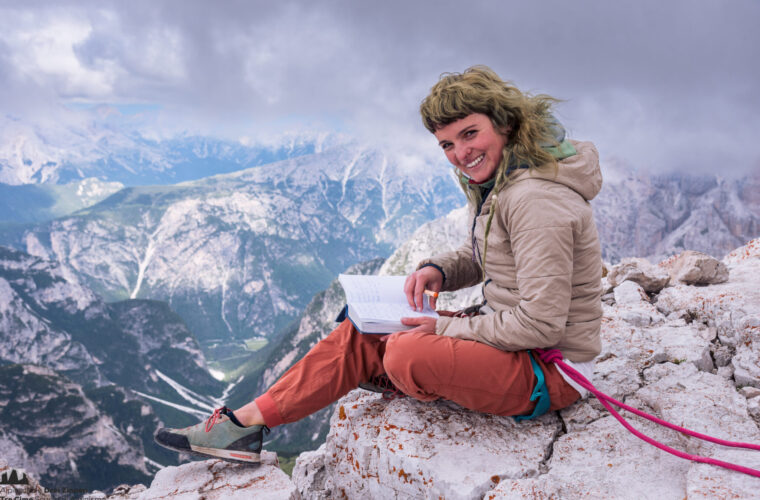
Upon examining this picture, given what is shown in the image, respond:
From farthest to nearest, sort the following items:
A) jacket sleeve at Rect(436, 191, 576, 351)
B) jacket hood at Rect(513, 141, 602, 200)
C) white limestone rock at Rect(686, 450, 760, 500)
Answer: jacket hood at Rect(513, 141, 602, 200)
jacket sleeve at Rect(436, 191, 576, 351)
white limestone rock at Rect(686, 450, 760, 500)

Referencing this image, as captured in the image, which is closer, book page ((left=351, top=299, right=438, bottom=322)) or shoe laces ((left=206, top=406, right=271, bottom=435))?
book page ((left=351, top=299, right=438, bottom=322))

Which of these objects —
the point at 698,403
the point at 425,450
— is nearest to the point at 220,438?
the point at 425,450

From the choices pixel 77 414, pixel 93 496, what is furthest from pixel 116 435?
pixel 93 496

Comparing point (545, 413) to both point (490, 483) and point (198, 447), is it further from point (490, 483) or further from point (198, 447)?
point (198, 447)

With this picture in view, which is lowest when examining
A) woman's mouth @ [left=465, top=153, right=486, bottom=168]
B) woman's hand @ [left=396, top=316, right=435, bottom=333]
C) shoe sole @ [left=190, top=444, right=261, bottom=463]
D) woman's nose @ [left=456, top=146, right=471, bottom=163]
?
shoe sole @ [left=190, top=444, right=261, bottom=463]

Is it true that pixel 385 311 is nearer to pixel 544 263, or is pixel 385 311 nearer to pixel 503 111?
pixel 544 263

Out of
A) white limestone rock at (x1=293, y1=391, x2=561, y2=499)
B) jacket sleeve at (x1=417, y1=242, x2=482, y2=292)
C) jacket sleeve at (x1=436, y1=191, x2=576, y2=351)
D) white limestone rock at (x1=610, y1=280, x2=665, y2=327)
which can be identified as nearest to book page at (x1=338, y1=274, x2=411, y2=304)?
jacket sleeve at (x1=417, y1=242, x2=482, y2=292)

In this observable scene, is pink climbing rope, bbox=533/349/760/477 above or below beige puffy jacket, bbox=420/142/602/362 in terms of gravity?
below

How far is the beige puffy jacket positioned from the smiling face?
408 mm

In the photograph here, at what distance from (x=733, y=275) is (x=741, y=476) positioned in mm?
9675

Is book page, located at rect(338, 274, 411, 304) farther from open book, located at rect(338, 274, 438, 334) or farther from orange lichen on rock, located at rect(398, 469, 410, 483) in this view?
orange lichen on rock, located at rect(398, 469, 410, 483)

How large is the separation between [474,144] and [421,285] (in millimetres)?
2448

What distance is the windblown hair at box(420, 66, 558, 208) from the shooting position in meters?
5.26

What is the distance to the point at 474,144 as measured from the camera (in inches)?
219
